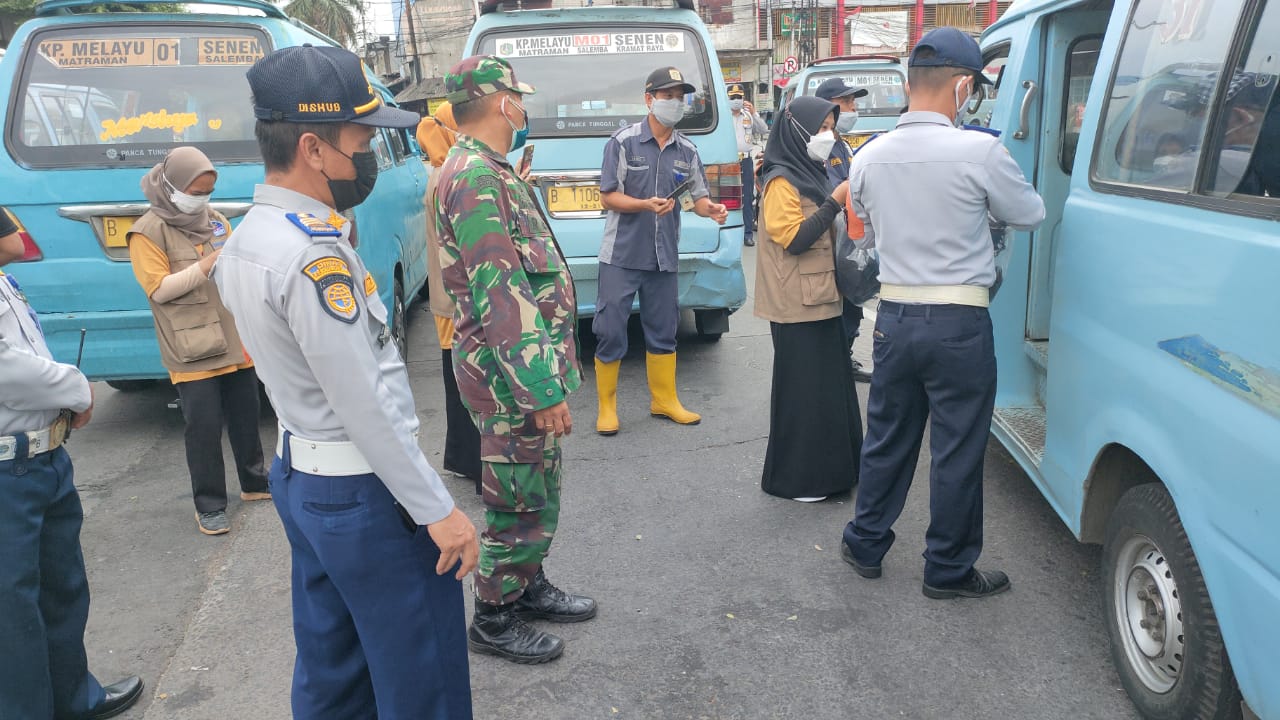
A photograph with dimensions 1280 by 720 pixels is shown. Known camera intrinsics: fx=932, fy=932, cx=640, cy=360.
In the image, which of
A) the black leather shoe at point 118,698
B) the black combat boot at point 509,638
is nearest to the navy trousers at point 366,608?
the black combat boot at point 509,638

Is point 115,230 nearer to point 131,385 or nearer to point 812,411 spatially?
point 131,385

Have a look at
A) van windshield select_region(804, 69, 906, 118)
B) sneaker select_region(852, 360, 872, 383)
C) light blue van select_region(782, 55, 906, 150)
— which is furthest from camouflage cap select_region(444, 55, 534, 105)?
van windshield select_region(804, 69, 906, 118)

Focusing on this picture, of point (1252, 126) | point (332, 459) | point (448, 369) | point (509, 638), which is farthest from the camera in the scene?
point (448, 369)

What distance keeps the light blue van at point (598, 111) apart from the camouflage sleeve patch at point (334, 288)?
166 inches

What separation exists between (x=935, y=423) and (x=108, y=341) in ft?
13.5

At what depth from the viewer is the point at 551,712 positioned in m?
2.75

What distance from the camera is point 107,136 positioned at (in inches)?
186

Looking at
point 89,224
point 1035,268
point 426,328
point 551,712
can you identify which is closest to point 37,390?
point 551,712

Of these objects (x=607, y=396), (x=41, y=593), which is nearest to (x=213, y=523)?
(x=41, y=593)

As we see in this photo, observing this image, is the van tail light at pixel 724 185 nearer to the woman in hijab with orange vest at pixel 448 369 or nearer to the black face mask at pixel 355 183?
the woman in hijab with orange vest at pixel 448 369

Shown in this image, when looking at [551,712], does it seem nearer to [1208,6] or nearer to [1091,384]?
[1091,384]

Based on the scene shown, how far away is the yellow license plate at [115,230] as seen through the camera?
465 cm

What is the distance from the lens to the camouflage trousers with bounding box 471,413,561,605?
9.43 ft

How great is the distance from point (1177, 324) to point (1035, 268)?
70.2 inches
